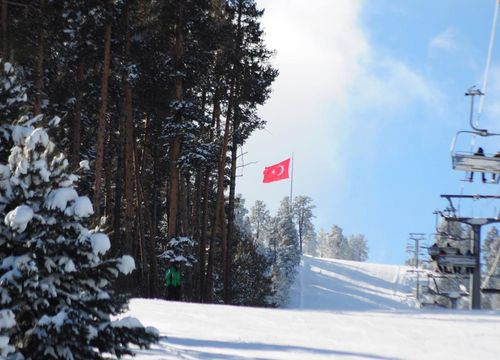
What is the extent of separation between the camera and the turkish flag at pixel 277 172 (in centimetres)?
3638

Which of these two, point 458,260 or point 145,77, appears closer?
point 458,260

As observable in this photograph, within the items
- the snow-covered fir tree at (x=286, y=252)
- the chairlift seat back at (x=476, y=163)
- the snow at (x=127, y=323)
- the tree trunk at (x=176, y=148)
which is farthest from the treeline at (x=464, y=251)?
the snow at (x=127, y=323)

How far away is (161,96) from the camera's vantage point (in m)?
24.6

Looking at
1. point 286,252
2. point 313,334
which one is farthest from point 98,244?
point 286,252

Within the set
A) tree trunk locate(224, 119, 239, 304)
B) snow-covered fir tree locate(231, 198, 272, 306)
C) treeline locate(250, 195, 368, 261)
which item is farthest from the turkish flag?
treeline locate(250, 195, 368, 261)

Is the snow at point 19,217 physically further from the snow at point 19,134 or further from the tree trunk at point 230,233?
the tree trunk at point 230,233

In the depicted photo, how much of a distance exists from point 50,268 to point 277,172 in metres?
31.6

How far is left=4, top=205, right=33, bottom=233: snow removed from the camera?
5.32 m

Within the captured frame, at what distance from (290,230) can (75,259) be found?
81.7 meters

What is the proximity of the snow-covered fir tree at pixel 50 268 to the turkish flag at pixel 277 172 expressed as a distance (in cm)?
3058

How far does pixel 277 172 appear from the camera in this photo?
121 feet

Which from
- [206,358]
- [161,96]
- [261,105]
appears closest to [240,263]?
[261,105]

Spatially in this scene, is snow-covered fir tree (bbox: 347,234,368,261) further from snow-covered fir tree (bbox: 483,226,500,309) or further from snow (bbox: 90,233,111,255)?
snow (bbox: 90,233,111,255)

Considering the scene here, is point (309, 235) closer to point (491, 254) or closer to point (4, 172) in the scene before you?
point (491, 254)
